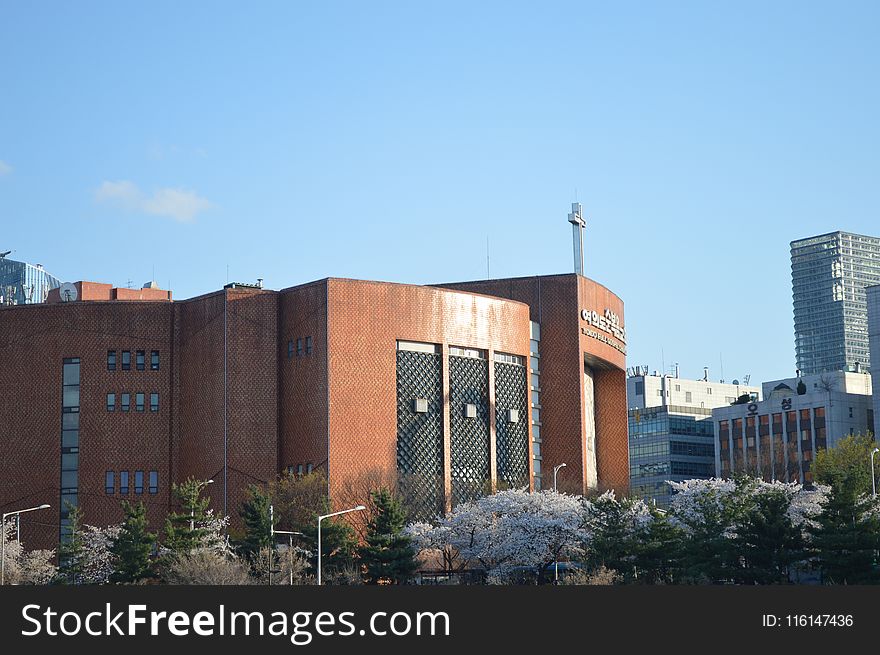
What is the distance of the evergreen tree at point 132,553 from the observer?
109 m

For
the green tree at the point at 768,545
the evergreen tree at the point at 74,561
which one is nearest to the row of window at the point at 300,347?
the evergreen tree at the point at 74,561

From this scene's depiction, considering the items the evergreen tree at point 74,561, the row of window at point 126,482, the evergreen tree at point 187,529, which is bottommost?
the evergreen tree at point 74,561

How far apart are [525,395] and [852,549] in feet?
179

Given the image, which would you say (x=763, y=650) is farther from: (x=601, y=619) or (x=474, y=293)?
(x=474, y=293)

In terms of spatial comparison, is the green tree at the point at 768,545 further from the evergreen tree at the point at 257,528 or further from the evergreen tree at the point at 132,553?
the evergreen tree at the point at 132,553

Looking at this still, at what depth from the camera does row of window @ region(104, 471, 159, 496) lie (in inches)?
5364

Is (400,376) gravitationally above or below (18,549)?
above

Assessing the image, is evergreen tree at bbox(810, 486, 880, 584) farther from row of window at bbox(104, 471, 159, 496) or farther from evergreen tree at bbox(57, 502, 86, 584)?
row of window at bbox(104, 471, 159, 496)

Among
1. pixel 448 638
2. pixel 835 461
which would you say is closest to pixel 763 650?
pixel 448 638

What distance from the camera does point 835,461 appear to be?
173m

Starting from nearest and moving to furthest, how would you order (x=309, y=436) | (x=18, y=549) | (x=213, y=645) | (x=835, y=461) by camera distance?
(x=213, y=645) → (x=18, y=549) → (x=309, y=436) → (x=835, y=461)

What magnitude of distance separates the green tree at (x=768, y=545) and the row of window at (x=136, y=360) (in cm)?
6045

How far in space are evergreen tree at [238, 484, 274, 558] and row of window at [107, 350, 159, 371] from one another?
97.6 ft

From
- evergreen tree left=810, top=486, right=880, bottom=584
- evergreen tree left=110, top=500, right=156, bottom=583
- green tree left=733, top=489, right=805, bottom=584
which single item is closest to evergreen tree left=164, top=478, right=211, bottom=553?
evergreen tree left=110, top=500, right=156, bottom=583
